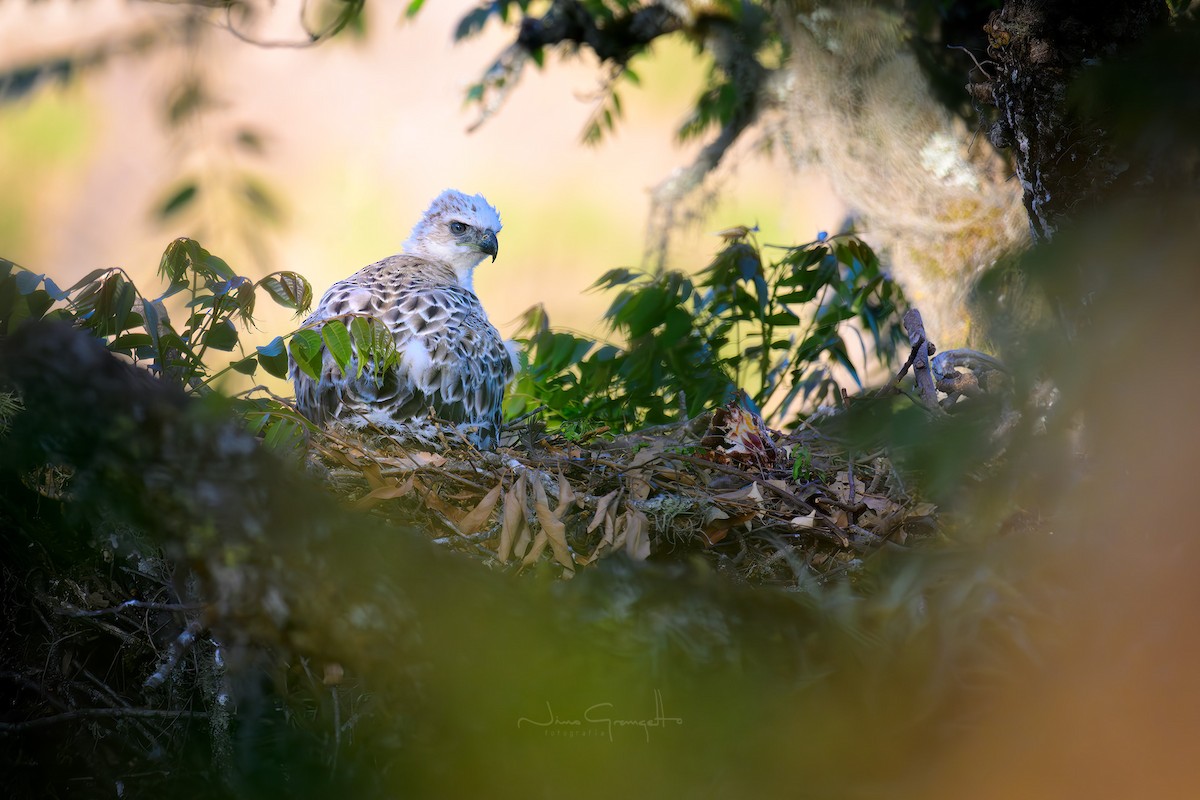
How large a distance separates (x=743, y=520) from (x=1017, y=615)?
4.74 ft

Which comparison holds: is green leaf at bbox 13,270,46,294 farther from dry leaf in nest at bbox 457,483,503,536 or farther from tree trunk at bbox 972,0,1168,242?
tree trunk at bbox 972,0,1168,242

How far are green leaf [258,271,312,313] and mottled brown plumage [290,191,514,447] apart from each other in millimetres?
271

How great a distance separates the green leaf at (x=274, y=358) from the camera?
6.97ft

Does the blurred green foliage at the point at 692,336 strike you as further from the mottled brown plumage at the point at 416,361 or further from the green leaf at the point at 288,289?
the green leaf at the point at 288,289

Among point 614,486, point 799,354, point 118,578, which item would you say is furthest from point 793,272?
point 118,578

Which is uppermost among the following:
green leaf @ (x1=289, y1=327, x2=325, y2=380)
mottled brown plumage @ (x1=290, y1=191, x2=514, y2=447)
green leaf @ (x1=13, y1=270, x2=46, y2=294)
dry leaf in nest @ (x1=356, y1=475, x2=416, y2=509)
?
mottled brown plumage @ (x1=290, y1=191, x2=514, y2=447)

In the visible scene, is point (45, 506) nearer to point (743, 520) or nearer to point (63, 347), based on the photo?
point (63, 347)

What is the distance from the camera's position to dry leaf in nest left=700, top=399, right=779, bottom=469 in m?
2.96

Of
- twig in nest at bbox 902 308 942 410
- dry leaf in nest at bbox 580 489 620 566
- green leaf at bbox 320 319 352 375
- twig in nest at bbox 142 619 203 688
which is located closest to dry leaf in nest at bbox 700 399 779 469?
dry leaf in nest at bbox 580 489 620 566

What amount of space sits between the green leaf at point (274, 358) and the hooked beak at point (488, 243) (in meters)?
2.31

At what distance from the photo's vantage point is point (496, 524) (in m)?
2.38

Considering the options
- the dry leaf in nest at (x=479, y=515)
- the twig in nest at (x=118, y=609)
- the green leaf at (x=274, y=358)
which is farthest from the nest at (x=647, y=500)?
the twig in nest at (x=118, y=609)

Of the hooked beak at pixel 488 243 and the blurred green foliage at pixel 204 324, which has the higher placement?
the hooked beak at pixel 488 243

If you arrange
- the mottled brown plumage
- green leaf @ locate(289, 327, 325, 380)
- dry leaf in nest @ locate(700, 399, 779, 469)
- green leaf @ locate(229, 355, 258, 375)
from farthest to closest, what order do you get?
1. the mottled brown plumage
2. dry leaf in nest @ locate(700, 399, 779, 469)
3. green leaf @ locate(289, 327, 325, 380)
4. green leaf @ locate(229, 355, 258, 375)
